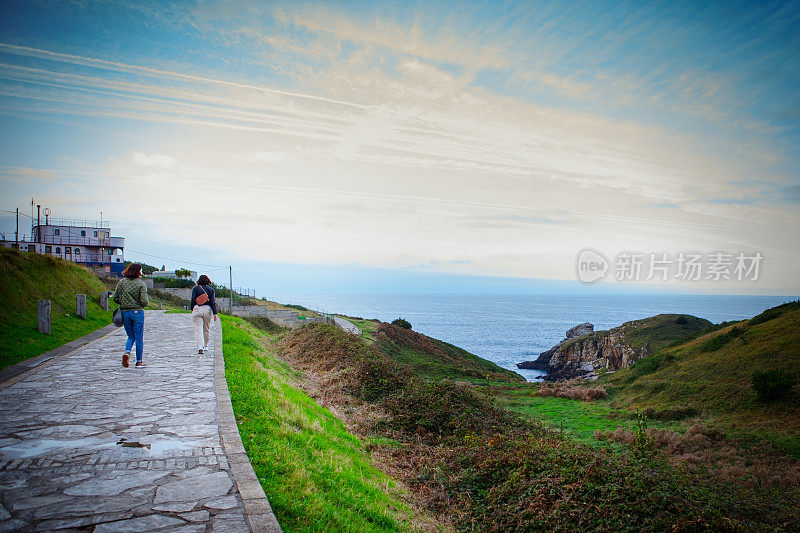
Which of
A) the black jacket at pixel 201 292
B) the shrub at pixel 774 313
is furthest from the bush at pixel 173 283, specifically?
the shrub at pixel 774 313

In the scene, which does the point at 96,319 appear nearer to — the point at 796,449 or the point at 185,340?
the point at 185,340

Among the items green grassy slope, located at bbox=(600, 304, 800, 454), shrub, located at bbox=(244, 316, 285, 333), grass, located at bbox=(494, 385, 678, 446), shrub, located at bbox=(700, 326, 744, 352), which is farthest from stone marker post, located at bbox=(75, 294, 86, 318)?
shrub, located at bbox=(700, 326, 744, 352)

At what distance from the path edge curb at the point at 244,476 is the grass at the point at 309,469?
15cm

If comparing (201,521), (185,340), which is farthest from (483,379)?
(201,521)

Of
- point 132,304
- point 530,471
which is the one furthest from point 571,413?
point 132,304

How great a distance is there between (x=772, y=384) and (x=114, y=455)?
17746 mm

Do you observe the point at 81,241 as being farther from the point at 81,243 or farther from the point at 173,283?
the point at 173,283

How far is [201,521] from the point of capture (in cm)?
370

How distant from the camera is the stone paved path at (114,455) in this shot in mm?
3730

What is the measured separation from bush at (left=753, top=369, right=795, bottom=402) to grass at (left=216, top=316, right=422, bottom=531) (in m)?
13.7

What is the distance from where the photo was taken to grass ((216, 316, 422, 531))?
14.7ft

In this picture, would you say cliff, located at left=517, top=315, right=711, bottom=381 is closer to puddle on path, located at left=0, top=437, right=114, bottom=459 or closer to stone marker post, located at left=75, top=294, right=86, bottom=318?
puddle on path, located at left=0, top=437, right=114, bottom=459

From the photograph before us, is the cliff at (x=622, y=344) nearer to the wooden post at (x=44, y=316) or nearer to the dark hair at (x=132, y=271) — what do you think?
the dark hair at (x=132, y=271)

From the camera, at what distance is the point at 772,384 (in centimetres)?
1401
